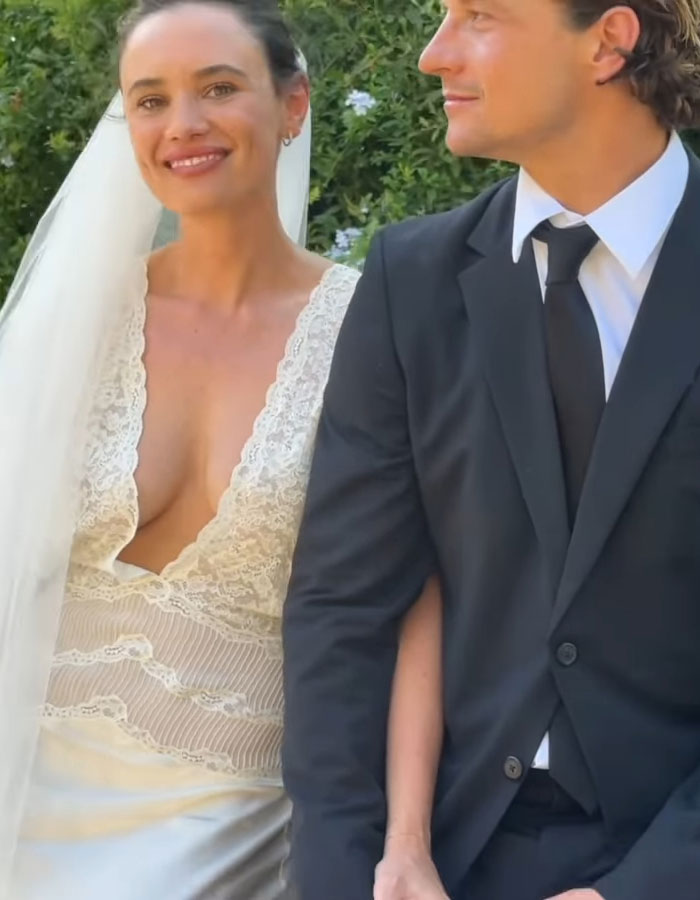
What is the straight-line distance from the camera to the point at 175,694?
2881mm

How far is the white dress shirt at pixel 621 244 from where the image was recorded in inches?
95.3

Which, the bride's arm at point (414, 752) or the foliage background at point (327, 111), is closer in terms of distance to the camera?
the bride's arm at point (414, 752)

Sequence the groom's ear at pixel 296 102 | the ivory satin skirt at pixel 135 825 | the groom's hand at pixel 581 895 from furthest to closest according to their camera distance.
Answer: the groom's ear at pixel 296 102
the ivory satin skirt at pixel 135 825
the groom's hand at pixel 581 895

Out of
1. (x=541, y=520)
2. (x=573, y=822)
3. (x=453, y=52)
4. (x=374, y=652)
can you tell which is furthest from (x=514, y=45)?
(x=573, y=822)

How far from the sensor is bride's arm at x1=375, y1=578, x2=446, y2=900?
2.43 meters

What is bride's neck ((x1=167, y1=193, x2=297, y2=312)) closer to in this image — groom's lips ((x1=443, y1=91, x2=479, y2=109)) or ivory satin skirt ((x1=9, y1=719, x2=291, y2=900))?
groom's lips ((x1=443, y1=91, x2=479, y2=109))

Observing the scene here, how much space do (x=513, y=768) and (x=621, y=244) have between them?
2.66ft

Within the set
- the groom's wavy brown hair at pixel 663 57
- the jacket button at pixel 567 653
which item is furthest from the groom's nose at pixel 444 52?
the jacket button at pixel 567 653

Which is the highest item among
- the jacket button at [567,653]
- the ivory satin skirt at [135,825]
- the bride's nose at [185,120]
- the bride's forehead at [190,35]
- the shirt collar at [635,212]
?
the bride's forehead at [190,35]

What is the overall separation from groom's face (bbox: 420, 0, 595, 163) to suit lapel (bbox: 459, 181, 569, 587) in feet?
0.62

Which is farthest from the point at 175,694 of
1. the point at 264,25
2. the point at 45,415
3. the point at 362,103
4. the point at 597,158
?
the point at 362,103

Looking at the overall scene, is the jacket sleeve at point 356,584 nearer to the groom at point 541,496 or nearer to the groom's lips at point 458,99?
the groom at point 541,496

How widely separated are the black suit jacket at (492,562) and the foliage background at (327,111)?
121 centimetres

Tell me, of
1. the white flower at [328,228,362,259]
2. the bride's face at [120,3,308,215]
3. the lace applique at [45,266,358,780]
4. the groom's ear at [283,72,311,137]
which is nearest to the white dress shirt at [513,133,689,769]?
the lace applique at [45,266,358,780]
